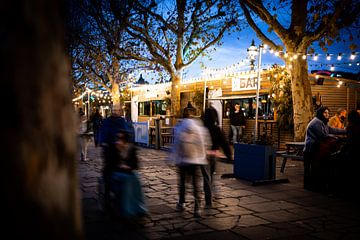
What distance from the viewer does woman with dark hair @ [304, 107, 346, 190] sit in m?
7.13

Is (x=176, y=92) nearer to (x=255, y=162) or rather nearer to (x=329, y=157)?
(x=255, y=162)

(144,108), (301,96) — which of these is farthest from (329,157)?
(144,108)

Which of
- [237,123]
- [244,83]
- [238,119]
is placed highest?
[244,83]

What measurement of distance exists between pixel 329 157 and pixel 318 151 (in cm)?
25

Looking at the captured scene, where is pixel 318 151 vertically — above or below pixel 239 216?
above

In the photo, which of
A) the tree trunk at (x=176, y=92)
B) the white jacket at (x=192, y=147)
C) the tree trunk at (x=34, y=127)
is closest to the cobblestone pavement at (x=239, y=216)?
the white jacket at (x=192, y=147)

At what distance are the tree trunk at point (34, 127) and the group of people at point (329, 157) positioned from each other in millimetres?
6672

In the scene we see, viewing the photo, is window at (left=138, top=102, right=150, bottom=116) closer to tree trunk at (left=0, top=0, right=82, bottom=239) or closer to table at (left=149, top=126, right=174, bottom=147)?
table at (left=149, top=126, right=174, bottom=147)

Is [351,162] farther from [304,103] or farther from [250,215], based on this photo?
[304,103]

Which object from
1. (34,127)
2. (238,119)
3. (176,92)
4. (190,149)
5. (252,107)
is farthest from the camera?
(176,92)

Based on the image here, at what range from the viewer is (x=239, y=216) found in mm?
5582

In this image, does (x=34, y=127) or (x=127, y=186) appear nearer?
(x=34, y=127)

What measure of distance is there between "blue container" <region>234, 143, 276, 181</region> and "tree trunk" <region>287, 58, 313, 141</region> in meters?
4.41

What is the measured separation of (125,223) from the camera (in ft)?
16.7
